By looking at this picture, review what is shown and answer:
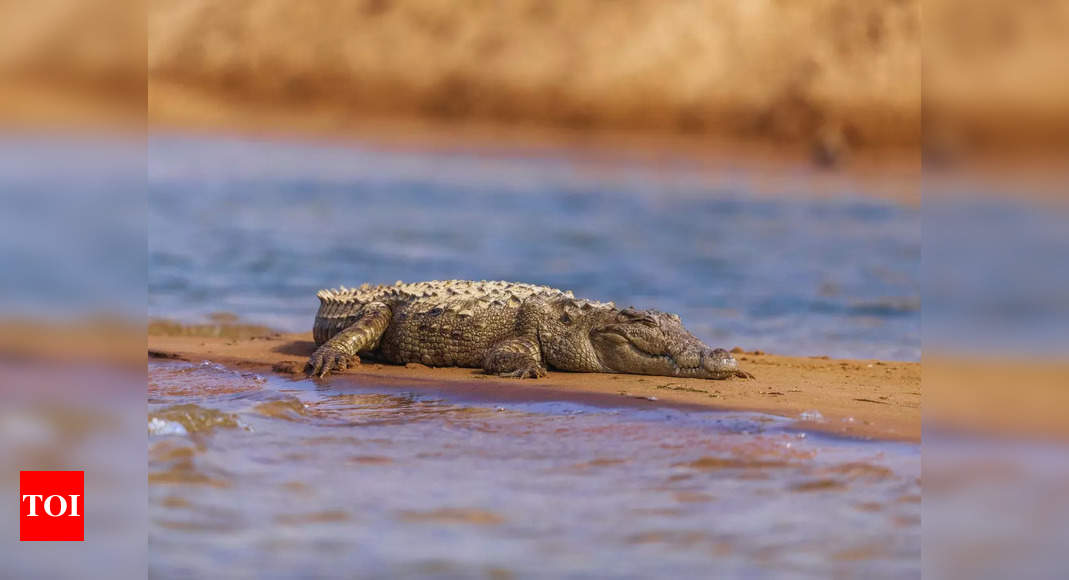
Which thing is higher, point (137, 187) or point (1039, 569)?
point (137, 187)

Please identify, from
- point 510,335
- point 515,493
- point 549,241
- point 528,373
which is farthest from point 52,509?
point 549,241

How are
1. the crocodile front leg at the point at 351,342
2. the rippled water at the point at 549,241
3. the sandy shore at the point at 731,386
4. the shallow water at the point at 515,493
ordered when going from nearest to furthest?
the shallow water at the point at 515,493
the sandy shore at the point at 731,386
the crocodile front leg at the point at 351,342
the rippled water at the point at 549,241

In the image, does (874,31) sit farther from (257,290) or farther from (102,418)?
(102,418)

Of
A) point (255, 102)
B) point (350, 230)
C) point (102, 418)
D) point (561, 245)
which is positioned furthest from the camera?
point (255, 102)

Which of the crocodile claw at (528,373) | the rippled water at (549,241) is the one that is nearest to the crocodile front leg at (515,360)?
the crocodile claw at (528,373)

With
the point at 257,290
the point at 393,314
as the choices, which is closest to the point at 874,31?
the point at 257,290

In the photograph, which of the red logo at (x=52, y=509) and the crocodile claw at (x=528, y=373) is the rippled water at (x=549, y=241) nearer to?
the crocodile claw at (x=528, y=373)

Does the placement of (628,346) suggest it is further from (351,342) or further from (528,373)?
(351,342)
